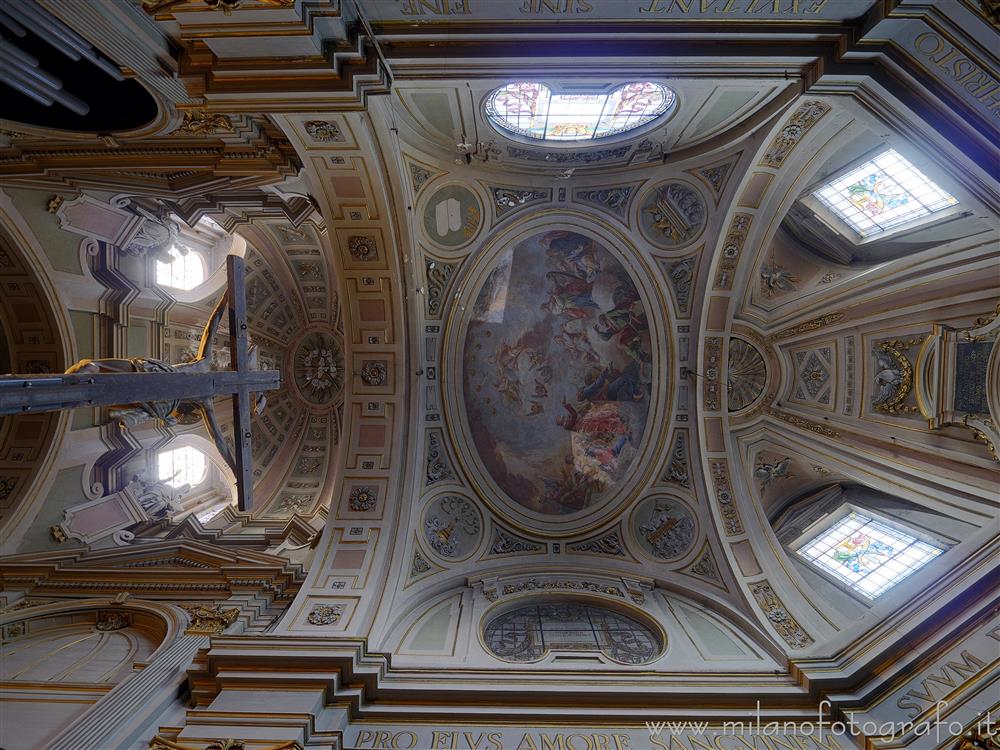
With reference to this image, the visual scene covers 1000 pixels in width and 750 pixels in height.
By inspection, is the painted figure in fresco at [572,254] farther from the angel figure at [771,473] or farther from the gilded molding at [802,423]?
the angel figure at [771,473]

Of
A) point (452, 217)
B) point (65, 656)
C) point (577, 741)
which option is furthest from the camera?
point (452, 217)

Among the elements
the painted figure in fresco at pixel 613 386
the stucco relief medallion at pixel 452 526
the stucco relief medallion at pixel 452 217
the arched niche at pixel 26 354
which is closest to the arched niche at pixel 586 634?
the stucco relief medallion at pixel 452 526

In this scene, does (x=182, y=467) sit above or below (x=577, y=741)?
above

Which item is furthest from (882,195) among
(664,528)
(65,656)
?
(65,656)

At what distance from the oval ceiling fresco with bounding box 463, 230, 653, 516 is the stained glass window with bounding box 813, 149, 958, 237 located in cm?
560

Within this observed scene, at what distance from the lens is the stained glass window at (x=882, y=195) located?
35.1ft

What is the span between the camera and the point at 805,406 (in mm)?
14188

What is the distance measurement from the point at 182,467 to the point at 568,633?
42.1 feet

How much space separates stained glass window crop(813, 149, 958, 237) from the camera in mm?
10695

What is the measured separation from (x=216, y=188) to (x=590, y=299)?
949 centimetres

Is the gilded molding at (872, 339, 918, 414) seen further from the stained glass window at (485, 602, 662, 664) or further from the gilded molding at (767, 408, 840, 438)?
the stained glass window at (485, 602, 662, 664)

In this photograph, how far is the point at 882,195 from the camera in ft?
37.8

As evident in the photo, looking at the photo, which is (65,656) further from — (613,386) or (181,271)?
(613,386)

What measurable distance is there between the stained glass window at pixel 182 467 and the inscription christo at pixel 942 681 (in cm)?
1782
